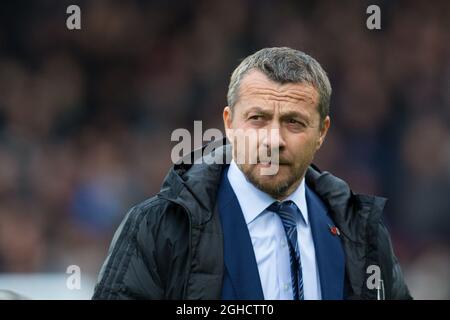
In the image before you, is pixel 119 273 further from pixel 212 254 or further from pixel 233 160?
pixel 233 160

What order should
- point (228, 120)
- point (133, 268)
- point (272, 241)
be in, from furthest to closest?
point (228, 120) < point (272, 241) < point (133, 268)

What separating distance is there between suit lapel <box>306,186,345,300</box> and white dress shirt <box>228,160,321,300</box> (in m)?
0.02

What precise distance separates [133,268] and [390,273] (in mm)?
681

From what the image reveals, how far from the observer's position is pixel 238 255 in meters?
2.05

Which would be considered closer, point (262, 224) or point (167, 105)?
point (262, 224)

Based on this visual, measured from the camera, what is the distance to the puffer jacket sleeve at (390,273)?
7.23ft

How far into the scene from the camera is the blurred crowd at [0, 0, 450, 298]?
5102 millimetres

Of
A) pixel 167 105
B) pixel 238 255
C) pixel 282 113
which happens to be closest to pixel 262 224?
pixel 238 255

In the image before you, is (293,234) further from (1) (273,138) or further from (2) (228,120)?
(2) (228,120)

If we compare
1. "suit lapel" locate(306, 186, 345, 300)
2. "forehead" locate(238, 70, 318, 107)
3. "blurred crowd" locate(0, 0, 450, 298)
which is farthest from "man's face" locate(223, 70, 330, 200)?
"blurred crowd" locate(0, 0, 450, 298)
